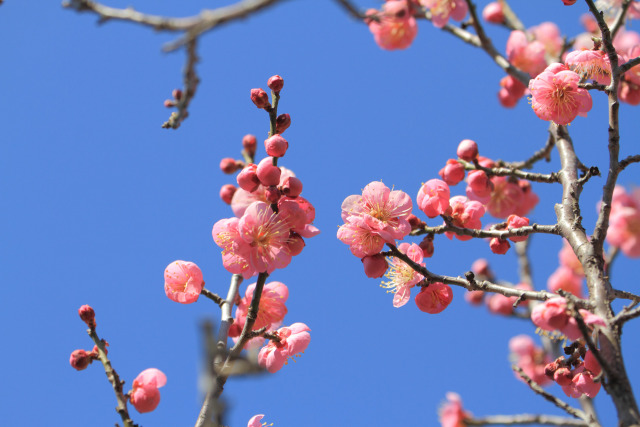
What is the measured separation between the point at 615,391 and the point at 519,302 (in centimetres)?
54

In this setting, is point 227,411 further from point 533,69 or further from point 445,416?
point 445,416

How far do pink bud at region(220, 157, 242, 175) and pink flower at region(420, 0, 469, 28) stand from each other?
1.67m

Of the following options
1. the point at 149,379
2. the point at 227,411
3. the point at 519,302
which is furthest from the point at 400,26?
the point at 227,411

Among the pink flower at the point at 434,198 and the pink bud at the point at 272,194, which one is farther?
the pink flower at the point at 434,198

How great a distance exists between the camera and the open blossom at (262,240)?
8.56 ft

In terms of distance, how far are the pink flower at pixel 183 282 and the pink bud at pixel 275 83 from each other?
0.95 metres

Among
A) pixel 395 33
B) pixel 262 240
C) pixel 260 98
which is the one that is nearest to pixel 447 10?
pixel 395 33

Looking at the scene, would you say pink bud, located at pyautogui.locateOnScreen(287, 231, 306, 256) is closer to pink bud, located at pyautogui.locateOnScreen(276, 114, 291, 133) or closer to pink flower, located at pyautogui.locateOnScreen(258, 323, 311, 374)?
pink flower, located at pyautogui.locateOnScreen(258, 323, 311, 374)

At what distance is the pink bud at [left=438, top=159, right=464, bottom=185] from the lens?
131 inches

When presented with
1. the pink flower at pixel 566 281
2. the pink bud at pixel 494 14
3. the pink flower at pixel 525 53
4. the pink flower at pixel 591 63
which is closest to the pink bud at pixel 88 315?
the pink flower at pixel 591 63

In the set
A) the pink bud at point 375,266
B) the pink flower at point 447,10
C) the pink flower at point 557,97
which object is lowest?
the pink bud at point 375,266

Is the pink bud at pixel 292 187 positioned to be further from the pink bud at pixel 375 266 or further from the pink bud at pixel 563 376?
the pink bud at pixel 563 376

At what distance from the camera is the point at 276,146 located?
258 centimetres

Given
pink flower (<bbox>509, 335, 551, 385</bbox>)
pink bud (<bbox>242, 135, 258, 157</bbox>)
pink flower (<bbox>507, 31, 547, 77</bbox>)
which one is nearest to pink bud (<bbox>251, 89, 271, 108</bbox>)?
pink bud (<bbox>242, 135, 258, 157</bbox>)
